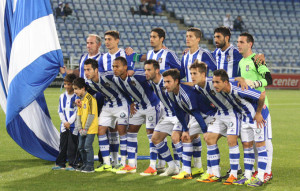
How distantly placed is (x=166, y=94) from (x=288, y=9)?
30892mm

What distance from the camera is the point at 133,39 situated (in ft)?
94.1

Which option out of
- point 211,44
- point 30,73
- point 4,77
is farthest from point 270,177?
point 211,44

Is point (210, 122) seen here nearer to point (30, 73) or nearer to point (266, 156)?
point (266, 156)

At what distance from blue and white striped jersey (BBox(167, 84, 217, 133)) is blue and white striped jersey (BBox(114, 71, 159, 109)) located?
62 cm

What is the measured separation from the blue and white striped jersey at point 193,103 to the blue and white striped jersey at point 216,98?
162 millimetres

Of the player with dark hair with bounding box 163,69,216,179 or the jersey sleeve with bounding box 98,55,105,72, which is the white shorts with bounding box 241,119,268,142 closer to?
the player with dark hair with bounding box 163,69,216,179

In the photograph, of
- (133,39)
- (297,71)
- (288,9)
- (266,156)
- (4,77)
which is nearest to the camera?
(266,156)

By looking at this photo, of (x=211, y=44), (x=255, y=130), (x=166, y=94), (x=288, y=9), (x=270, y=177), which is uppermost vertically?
(x=288, y=9)

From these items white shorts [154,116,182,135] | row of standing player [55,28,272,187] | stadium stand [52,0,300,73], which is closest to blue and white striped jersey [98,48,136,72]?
row of standing player [55,28,272,187]

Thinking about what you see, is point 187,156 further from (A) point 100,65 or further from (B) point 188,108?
(A) point 100,65

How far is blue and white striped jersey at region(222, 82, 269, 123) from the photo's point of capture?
633 cm

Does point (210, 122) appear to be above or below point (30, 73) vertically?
below

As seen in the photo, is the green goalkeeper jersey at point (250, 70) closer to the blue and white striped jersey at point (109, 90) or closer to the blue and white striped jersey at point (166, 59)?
the blue and white striped jersey at point (166, 59)

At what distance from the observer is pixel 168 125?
23.5 feet
